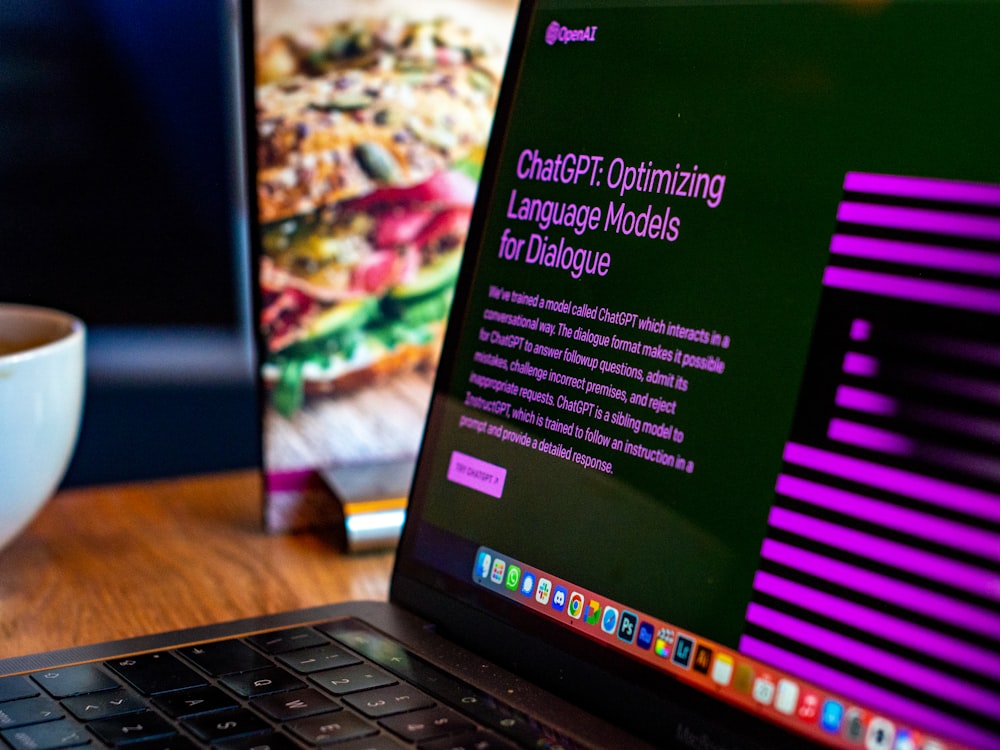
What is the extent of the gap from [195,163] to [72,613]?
1.40ft

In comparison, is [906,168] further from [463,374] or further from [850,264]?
[463,374]

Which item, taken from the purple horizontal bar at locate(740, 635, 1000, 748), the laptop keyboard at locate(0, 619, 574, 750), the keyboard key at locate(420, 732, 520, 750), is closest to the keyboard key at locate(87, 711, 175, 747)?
the laptop keyboard at locate(0, 619, 574, 750)

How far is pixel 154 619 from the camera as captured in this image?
0.63 meters

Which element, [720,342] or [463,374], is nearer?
[720,342]

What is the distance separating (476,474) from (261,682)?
0.50ft

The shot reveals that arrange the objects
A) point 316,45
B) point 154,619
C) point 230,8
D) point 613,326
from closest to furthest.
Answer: point 613,326 < point 154,619 < point 316,45 < point 230,8

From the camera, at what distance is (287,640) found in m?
0.55

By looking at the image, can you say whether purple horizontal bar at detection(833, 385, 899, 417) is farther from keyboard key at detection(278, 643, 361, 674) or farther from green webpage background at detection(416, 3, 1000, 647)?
keyboard key at detection(278, 643, 361, 674)

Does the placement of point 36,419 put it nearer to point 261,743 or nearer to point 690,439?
point 261,743

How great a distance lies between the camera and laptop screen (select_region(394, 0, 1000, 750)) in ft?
1.32

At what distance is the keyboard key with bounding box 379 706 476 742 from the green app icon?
8cm

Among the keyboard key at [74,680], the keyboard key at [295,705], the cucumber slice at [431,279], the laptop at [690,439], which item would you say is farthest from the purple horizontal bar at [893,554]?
the cucumber slice at [431,279]

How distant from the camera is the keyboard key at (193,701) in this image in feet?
1.53

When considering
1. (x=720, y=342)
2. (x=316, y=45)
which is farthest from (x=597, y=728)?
(x=316, y=45)
